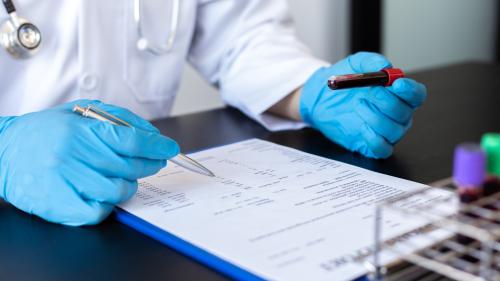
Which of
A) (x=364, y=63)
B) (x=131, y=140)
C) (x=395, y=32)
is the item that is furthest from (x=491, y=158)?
(x=395, y=32)

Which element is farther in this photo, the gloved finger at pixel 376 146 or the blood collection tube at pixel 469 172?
the gloved finger at pixel 376 146

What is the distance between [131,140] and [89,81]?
1.44 feet

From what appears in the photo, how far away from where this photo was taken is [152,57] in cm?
113

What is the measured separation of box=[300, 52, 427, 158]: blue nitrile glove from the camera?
0.81 meters

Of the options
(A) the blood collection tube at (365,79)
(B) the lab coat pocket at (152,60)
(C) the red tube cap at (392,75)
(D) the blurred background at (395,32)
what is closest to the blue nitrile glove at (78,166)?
(A) the blood collection tube at (365,79)

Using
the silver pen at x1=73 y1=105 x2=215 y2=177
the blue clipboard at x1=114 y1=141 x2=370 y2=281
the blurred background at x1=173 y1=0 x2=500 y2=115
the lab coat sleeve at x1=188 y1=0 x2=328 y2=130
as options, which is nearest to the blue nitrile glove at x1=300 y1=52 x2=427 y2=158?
the lab coat sleeve at x1=188 y1=0 x2=328 y2=130

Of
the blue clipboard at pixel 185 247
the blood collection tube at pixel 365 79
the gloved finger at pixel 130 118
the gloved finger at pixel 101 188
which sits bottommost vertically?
the blue clipboard at pixel 185 247

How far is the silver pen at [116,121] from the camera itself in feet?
2.19

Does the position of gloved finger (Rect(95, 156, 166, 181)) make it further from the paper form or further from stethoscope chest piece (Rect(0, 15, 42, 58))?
stethoscope chest piece (Rect(0, 15, 42, 58))

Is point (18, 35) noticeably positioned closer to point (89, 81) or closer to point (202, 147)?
point (89, 81)

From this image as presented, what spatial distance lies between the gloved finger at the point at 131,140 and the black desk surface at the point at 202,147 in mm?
74

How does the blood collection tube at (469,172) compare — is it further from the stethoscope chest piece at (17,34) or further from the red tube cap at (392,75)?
the stethoscope chest piece at (17,34)

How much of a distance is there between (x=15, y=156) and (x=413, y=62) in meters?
2.35

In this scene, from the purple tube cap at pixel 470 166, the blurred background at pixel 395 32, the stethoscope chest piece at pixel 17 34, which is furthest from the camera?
the blurred background at pixel 395 32
